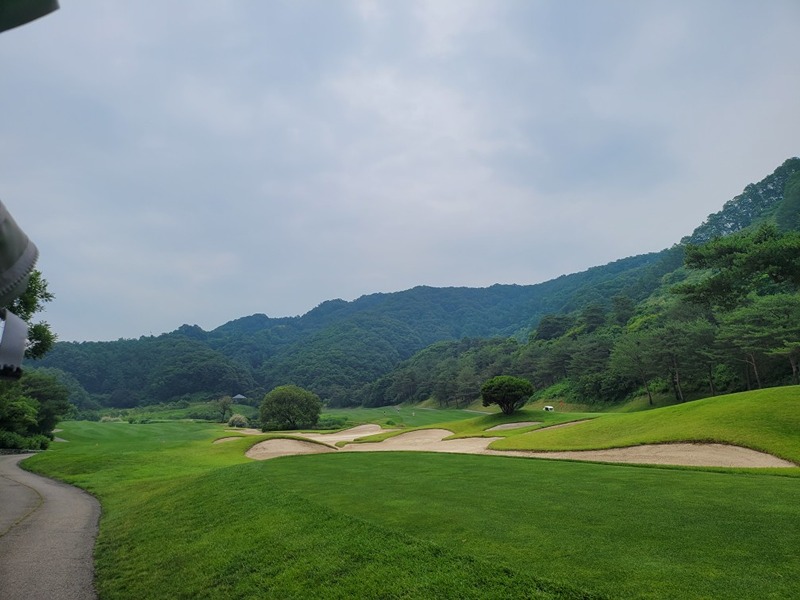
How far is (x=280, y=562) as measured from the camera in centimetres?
782

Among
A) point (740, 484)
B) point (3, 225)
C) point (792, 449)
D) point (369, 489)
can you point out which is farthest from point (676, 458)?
point (3, 225)

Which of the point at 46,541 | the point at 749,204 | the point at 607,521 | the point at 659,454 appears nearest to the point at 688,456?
the point at 659,454

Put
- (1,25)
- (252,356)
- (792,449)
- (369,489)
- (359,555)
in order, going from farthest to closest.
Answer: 1. (252,356)
2. (792,449)
3. (369,489)
4. (359,555)
5. (1,25)

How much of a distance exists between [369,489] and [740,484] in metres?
8.93

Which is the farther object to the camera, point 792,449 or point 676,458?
point 676,458

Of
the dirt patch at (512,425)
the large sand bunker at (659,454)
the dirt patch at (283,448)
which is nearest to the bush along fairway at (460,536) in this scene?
the large sand bunker at (659,454)

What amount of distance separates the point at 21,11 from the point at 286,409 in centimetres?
5912

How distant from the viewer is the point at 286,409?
5747 cm

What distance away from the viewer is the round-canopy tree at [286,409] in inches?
2263

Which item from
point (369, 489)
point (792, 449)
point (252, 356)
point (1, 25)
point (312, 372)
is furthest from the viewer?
point (252, 356)

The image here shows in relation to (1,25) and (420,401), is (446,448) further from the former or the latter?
(420,401)

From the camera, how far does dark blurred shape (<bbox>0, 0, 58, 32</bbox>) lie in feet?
4.77

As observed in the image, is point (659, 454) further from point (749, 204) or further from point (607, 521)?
point (749, 204)

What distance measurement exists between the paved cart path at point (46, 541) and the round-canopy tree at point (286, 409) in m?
37.7
